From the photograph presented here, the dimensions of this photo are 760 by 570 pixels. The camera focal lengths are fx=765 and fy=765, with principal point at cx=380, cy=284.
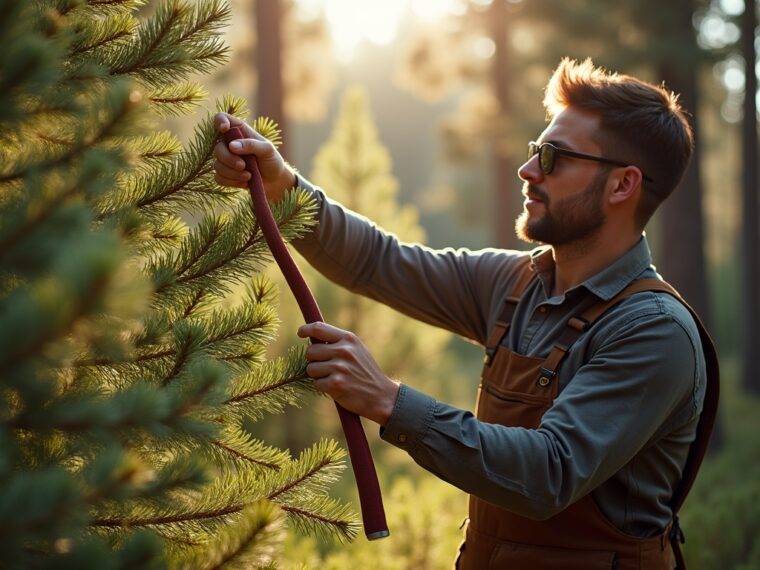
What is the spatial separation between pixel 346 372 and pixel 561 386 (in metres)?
0.77

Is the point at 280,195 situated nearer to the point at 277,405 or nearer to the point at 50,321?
the point at 277,405

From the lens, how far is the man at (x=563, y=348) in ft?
6.29

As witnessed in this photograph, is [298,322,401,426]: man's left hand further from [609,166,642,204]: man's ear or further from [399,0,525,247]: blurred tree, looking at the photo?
[399,0,525,247]: blurred tree

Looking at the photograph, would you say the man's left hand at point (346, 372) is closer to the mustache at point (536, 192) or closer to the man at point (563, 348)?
the man at point (563, 348)

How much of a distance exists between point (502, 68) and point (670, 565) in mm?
12083

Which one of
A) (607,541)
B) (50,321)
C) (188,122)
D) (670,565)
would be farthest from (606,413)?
(188,122)

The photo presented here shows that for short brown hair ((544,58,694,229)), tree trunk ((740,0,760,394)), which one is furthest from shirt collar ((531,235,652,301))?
tree trunk ((740,0,760,394))

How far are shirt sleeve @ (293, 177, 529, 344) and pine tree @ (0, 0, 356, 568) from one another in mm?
872

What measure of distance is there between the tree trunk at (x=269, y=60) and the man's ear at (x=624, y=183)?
6.68 m

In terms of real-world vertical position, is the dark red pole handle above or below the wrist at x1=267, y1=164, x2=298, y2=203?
below

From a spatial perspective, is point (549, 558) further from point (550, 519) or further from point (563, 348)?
point (563, 348)

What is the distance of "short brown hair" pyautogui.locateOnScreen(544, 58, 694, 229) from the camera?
2498 millimetres

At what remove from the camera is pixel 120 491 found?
1.13m

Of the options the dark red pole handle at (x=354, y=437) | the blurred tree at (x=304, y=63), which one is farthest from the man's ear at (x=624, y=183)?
the blurred tree at (x=304, y=63)
